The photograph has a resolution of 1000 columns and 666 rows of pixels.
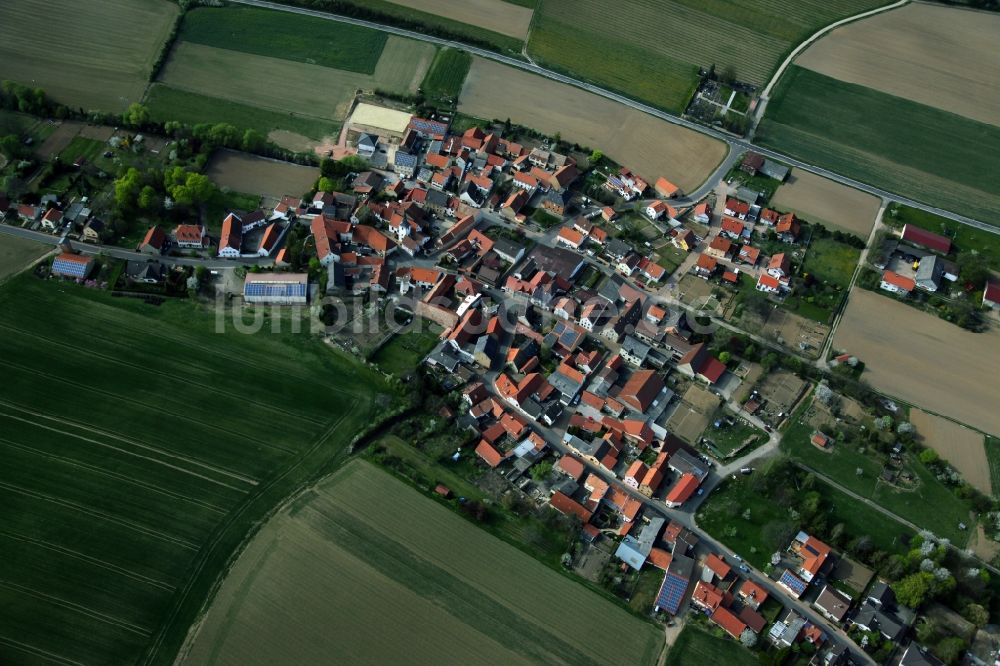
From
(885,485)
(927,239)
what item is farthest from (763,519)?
(927,239)

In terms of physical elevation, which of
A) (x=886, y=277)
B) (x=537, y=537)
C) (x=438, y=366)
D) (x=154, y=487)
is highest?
(x=886, y=277)

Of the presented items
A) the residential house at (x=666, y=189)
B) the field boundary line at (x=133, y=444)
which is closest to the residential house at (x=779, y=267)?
the residential house at (x=666, y=189)

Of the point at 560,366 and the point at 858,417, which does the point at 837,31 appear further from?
the point at 560,366

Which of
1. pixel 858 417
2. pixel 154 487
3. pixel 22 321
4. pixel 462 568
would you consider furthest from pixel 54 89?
pixel 858 417

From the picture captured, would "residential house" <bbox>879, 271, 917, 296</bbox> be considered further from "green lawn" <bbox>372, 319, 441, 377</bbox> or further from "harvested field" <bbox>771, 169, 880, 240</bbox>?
"green lawn" <bbox>372, 319, 441, 377</bbox>

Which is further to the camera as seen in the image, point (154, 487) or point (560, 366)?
point (560, 366)

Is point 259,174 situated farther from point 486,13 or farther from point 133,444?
point 486,13
